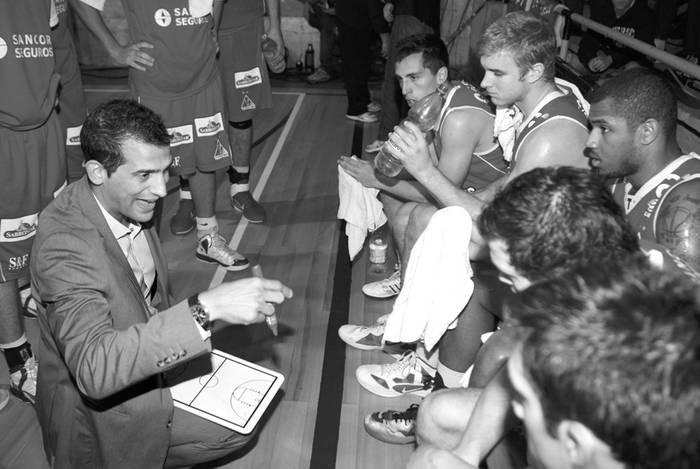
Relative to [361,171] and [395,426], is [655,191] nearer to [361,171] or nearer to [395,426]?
[395,426]

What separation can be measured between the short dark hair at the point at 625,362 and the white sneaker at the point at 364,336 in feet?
6.80

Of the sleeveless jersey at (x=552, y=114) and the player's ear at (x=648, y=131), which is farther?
the sleeveless jersey at (x=552, y=114)

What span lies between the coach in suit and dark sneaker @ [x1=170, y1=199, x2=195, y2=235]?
1.87 meters

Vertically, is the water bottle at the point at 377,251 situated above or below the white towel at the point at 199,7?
below

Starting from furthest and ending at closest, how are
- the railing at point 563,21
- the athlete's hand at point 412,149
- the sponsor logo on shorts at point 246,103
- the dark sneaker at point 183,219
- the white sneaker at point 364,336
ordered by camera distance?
the sponsor logo on shorts at point 246,103, the dark sneaker at point 183,219, the railing at point 563,21, the white sneaker at point 364,336, the athlete's hand at point 412,149

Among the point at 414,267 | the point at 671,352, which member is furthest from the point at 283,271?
the point at 671,352

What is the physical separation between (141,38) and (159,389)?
2.30 metres

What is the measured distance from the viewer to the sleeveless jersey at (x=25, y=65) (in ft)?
8.53

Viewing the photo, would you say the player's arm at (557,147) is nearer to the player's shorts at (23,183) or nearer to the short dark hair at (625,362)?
the short dark hair at (625,362)

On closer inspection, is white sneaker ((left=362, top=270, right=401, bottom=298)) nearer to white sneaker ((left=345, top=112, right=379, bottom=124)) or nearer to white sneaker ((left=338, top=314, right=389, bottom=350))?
white sneaker ((left=338, top=314, right=389, bottom=350))

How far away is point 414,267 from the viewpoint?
2477 mm

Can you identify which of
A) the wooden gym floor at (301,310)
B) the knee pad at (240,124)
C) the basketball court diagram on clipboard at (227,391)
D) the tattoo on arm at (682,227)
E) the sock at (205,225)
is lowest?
the wooden gym floor at (301,310)

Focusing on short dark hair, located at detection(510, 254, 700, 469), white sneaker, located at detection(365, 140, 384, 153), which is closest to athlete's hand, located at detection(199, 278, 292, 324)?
short dark hair, located at detection(510, 254, 700, 469)

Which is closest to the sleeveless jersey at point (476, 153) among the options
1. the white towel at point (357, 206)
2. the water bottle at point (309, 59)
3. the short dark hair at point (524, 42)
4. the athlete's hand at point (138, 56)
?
the short dark hair at point (524, 42)
